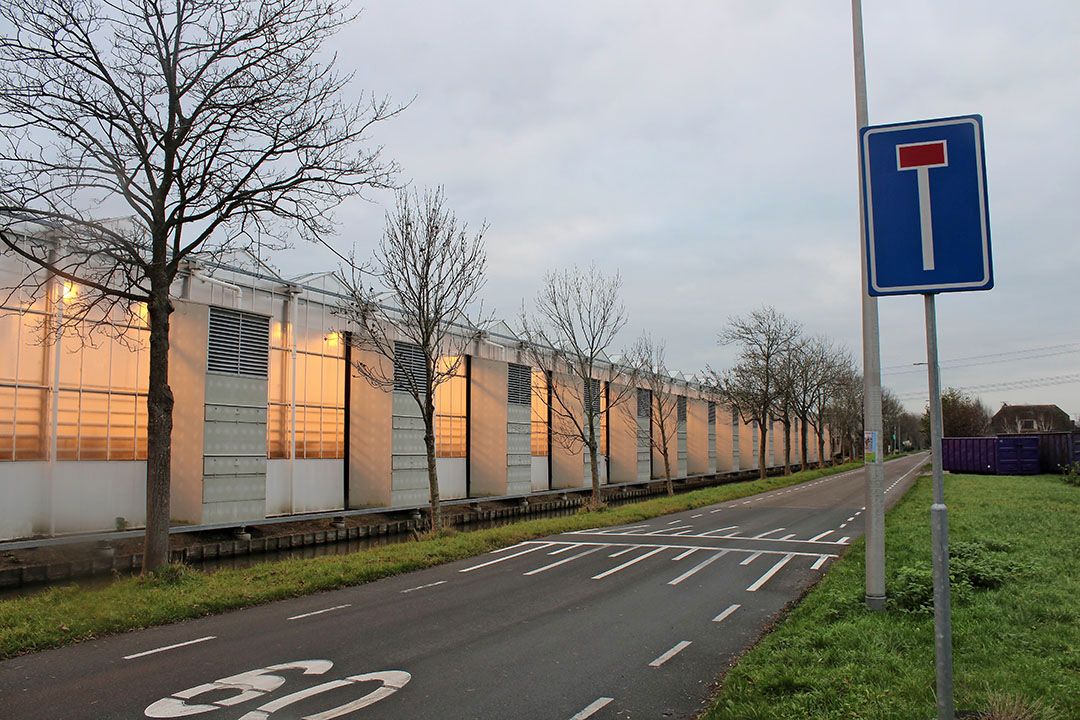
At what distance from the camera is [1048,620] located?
7.56 meters

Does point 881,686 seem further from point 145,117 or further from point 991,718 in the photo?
point 145,117

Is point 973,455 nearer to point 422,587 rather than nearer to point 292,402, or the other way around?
point 292,402

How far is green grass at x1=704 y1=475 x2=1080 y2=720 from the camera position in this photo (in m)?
5.33

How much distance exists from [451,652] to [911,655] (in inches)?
175

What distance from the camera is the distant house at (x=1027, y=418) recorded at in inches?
4031

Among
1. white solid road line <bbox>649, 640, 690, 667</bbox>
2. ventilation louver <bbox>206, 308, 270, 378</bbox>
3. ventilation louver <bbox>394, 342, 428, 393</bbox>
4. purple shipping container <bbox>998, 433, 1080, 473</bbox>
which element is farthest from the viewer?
purple shipping container <bbox>998, 433, 1080, 473</bbox>

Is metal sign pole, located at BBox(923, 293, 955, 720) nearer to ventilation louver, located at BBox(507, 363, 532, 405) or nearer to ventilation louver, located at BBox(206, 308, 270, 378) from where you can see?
ventilation louver, located at BBox(206, 308, 270, 378)

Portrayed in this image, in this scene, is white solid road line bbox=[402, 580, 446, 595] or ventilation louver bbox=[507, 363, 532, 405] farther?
ventilation louver bbox=[507, 363, 532, 405]

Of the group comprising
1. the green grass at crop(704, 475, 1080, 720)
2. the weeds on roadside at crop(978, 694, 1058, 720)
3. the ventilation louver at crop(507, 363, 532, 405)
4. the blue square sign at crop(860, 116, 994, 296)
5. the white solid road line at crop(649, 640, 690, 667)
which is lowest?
the white solid road line at crop(649, 640, 690, 667)

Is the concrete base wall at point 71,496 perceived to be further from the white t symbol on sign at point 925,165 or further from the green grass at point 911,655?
the white t symbol on sign at point 925,165

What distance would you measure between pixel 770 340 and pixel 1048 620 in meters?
41.0

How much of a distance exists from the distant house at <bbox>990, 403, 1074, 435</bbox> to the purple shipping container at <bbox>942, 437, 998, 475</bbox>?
193 ft

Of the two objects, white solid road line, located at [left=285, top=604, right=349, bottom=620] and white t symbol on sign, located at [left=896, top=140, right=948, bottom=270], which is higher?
white t symbol on sign, located at [left=896, top=140, right=948, bottom=270]

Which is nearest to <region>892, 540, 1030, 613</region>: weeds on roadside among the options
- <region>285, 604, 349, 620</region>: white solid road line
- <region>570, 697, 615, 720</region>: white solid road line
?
<region>570, 697, 615, 720</region>: white solid road line
